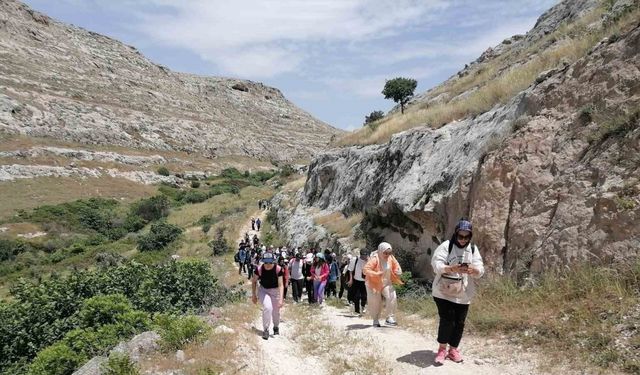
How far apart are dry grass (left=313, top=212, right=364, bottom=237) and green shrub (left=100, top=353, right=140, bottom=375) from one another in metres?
14.8

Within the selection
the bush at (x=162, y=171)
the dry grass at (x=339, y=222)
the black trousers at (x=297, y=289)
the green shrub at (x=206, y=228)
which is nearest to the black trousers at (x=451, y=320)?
the black trousers at (x=297, y=289)

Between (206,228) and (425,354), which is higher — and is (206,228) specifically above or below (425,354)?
below

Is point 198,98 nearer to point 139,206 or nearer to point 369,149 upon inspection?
point 139,206

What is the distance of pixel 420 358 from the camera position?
6887mm

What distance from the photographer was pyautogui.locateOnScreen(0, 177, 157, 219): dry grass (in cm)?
5434

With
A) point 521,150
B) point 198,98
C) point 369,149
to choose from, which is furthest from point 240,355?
point 198,98

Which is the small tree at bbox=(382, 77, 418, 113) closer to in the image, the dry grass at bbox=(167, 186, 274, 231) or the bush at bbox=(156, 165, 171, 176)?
the dry grass at bbox=(167, 186, 274, 231)

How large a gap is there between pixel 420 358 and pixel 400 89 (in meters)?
40.9

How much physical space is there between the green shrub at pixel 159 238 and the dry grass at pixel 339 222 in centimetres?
1762

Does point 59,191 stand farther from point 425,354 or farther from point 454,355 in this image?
point 454,355

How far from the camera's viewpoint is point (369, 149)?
2656 cm

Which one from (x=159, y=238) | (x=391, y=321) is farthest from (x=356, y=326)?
(x=159, y=238)

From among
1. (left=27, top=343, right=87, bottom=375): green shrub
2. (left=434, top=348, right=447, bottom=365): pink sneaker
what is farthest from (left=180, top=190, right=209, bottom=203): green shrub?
(left=434, top=348, right=447, bottom=365): pink sneaker

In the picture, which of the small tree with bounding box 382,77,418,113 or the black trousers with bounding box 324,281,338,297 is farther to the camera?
the small tree with bounding box 382,77,418,113
